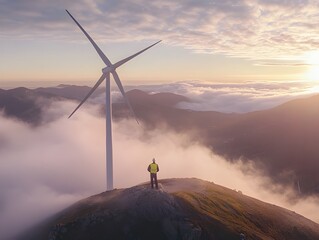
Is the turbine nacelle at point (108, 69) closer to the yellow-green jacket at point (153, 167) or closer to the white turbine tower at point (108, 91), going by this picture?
the white turbine tower at point (108, 91)

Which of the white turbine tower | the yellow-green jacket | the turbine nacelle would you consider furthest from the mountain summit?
the turbine nacelle

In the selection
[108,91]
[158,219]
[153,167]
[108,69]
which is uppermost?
[108,69]

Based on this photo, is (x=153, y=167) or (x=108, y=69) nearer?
(x=153, y=167)

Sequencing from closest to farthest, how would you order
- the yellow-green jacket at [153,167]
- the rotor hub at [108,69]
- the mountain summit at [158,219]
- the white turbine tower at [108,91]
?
the yellow-green jacket at [153,167], the mountain summit at [158,219], the white turbine tower at [108,91], the rotor hub at [108,69]

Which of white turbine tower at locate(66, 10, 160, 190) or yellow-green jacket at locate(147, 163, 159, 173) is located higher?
white turbine tower at locate(66, 10, 160, 190)

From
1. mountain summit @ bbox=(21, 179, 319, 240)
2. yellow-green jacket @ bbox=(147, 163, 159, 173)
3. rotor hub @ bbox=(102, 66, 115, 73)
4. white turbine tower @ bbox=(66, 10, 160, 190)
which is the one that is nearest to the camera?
yellow-green jacket @ bbox=(147, 163, 159, 173)

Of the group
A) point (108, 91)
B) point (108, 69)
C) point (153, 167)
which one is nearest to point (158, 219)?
point (153, 167)

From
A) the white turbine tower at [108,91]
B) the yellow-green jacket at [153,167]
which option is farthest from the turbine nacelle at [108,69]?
the yellow-green jacket at [153,167]

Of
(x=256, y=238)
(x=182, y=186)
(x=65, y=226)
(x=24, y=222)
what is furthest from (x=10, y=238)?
(x=256, y=238)

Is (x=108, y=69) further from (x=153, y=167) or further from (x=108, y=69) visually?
(x=153, y=167)

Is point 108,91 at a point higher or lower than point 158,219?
higher

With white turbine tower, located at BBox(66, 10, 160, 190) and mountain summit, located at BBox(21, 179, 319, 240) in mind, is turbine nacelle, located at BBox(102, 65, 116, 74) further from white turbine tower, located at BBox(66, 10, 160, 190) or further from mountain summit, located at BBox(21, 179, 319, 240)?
mountain summit, located at BBox(21, 179, 319, 240)
